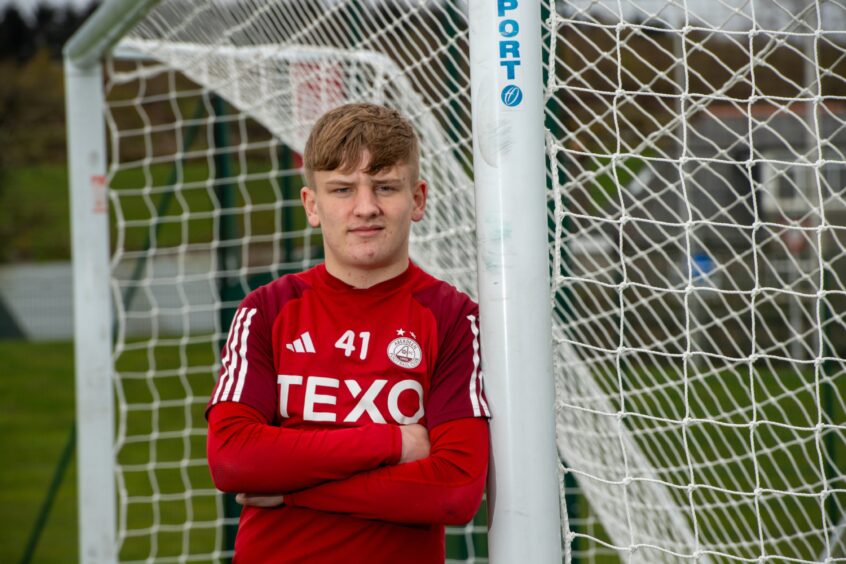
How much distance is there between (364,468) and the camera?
1.37 m

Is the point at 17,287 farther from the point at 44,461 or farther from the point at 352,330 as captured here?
the point at 352,330

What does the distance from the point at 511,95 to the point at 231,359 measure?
23.2 inches

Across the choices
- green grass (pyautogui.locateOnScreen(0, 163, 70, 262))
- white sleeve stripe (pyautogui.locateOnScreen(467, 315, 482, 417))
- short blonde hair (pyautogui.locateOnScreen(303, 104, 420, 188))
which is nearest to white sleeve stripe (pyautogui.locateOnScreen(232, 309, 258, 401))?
short blonde hair (pyautogui.locateOnScreen(303, 104, 420, 188))

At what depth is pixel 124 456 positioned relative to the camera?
7602 mm

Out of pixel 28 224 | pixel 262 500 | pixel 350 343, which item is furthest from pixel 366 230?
pixel 28 224

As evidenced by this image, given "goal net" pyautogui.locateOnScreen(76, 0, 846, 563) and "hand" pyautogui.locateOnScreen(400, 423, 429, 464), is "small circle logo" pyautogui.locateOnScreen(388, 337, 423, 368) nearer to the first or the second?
"hand" pyautogui.locateOnScreen(400, 423, 429, 464)

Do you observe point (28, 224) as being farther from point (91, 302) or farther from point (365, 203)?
point (365, 203)

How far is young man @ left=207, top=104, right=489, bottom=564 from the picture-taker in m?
1.37

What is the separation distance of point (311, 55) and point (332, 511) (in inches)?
73.0

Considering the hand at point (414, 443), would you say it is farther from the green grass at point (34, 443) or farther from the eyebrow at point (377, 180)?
the green grass at point (34, 443)

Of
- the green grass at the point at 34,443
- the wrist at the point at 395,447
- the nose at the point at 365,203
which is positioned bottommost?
the green grass at the point at 34,443

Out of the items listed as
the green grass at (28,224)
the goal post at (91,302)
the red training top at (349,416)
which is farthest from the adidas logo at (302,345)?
the green grass at (28,224)

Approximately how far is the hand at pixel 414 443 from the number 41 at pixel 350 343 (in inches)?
5.2

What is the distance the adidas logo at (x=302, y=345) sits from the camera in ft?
4.83
